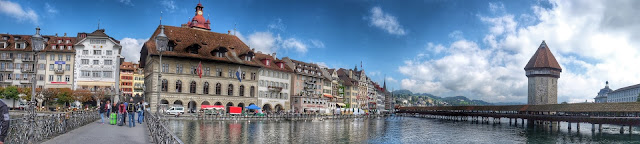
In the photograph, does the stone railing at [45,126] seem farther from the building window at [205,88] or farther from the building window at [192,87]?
the building window at [205,88]

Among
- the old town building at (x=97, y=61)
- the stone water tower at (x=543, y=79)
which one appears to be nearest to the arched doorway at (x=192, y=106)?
the old town building at (x=97, y=61)

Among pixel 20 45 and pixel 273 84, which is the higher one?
pixel 20 45

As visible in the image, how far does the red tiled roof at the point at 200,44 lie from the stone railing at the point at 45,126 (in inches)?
1536

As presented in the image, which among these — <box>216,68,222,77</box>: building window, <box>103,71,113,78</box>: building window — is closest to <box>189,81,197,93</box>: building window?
<box>216,68,222,77</box>: building window

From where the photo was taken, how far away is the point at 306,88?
313 feet

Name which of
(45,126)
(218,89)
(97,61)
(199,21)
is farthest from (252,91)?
(45,126)

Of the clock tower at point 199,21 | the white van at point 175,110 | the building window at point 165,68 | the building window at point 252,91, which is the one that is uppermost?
the clock tower at point 199,21

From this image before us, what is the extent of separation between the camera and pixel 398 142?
130 ft

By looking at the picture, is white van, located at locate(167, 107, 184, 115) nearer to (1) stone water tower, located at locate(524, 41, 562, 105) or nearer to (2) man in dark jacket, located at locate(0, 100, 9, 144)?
(2) man in dark jacket, located at locate(0, 100, 9, 144)

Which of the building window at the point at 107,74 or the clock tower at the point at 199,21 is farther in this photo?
the clock tower at the point at 199,21

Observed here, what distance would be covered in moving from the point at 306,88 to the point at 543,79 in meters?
49.8

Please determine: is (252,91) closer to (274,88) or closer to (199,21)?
(274,88)

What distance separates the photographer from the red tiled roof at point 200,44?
6694 cm

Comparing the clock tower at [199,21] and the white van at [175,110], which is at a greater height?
the clock tower at [199,21]
